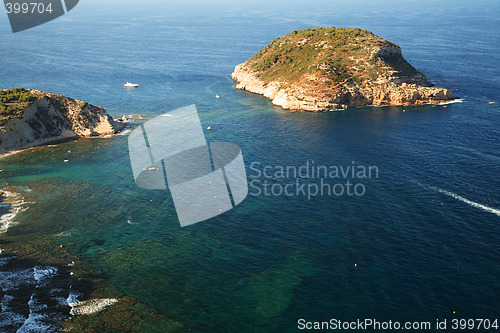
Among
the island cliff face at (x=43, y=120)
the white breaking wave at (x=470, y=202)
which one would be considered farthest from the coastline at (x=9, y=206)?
the white breaking wave at (x=470, y=202)

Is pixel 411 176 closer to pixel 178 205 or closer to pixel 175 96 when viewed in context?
pixel 178 205

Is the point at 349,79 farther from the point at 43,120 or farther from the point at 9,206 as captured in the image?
the point at 9,206

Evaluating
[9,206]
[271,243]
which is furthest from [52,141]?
[271,243]

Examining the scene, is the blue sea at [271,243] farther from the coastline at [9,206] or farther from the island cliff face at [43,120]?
the island cliff face at [43,120]

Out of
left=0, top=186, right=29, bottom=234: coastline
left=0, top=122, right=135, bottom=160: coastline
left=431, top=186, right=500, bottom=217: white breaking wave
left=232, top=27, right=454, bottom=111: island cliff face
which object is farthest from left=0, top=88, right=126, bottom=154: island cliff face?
left=431, top=186, right=500, bottom=217: white breaking wave

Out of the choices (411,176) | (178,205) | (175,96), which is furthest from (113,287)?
(175,96)

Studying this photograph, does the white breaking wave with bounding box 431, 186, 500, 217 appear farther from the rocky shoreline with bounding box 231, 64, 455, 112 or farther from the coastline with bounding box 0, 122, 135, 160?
the coastline with bounding box 0, 122, 135, 160

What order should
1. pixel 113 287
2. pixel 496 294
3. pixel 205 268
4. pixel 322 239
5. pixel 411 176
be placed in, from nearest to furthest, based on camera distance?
pixel 496 294 → pixel 113 287 → pixel 205 268 → pixel 322 239 → pixel 411 176
